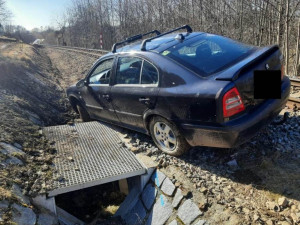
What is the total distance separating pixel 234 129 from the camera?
10.2 ft

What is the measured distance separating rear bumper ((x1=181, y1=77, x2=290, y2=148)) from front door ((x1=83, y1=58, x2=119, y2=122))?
6.42 feet

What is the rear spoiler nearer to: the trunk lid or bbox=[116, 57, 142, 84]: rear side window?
the trunk lid

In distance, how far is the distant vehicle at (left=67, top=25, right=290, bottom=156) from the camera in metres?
3.15

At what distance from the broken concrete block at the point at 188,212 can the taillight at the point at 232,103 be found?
1.11 meters

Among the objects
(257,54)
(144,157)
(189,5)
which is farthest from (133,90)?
(189,5)

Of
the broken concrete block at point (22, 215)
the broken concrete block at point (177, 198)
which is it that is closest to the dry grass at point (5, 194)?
the broken concrete block at point (22, 215)

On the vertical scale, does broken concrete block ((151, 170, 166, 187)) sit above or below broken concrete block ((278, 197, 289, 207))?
below

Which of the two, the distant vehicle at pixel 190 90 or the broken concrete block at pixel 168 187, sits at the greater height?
the distant vehicle at pixel 190 90

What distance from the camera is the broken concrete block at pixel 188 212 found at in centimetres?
310

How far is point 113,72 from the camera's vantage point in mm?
4801

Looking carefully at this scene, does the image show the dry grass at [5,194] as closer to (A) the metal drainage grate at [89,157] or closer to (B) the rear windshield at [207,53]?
(A) the metal drainage grate at [89,157]

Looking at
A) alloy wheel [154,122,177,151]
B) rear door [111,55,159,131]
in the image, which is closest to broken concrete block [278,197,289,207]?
alloy wheel [154,122,177,151]

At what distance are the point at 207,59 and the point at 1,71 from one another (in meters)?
8.78

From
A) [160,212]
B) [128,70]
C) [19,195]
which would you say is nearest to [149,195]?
[160,212]
